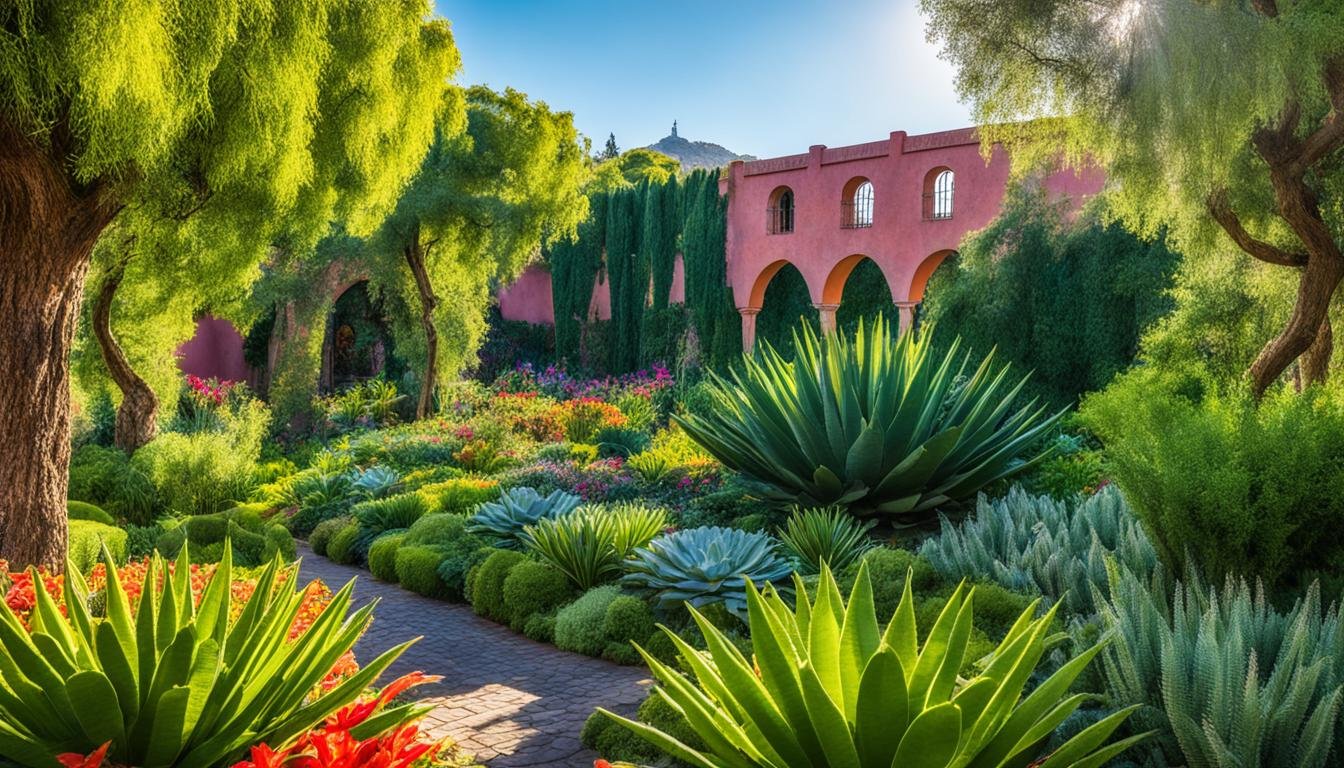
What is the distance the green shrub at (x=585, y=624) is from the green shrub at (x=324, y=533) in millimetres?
4444

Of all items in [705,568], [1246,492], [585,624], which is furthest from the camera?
[585,624]

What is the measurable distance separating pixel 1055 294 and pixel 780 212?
8.81m

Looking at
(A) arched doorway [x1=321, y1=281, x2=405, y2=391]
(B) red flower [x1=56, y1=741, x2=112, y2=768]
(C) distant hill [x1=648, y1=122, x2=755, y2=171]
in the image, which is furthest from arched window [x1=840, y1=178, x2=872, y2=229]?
(C) distant hill [x1=648, y1=122, x2=755, y2=171]

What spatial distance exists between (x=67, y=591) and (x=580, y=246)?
2429 centimetres

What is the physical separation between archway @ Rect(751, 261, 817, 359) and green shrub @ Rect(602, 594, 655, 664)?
1786cm

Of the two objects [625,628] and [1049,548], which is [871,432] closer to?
[1049,548]

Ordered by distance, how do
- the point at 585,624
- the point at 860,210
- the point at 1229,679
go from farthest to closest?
1. the point at 860,210
2. the point at 585,624
3. the point at 1229,679

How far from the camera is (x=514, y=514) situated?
8117 millimetres

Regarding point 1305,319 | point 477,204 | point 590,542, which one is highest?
point 477,204

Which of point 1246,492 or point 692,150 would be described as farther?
point 692,150

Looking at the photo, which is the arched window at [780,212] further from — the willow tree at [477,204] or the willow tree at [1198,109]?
the willow tree at [1198,109]

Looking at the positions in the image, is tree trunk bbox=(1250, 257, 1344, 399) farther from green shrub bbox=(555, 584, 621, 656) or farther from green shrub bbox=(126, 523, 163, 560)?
green shrub bbox=(126, 523, 163, 560)

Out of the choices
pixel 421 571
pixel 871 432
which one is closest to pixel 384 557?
pixel 421 571

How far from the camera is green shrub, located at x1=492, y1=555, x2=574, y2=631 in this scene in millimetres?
6773
